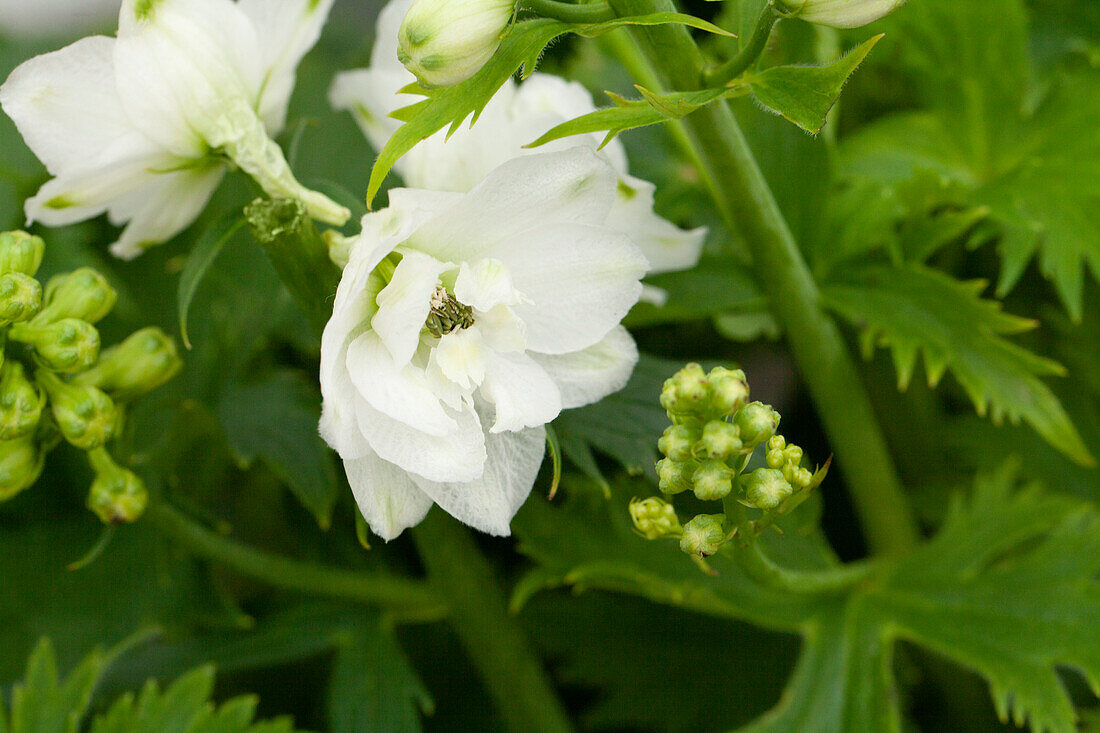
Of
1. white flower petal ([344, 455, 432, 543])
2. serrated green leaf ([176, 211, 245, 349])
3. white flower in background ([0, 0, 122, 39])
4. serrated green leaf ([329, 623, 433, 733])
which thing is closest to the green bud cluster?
white flower petal ([344, 455, 432, 543])

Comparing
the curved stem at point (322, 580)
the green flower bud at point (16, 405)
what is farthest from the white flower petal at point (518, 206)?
the curved stem at point (322, 580)

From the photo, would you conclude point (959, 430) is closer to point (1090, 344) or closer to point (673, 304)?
point (1090, 344)

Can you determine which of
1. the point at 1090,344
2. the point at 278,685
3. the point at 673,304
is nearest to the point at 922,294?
the point at 673,304

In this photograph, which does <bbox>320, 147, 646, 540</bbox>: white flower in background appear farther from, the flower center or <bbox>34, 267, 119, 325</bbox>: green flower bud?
<bbox>34, 267, 119, 325</bbox>: green flower bud

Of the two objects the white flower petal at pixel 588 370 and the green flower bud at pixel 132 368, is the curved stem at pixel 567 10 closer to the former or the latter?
the white flower petal at pixel 588 370

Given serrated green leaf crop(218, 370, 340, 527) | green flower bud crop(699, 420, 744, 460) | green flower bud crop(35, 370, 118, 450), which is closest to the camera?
green flower bud crop(699, 420, 744, 460)

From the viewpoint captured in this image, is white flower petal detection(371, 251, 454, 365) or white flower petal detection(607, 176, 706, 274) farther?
white flower petal detection(607, 176, 706, 274)
